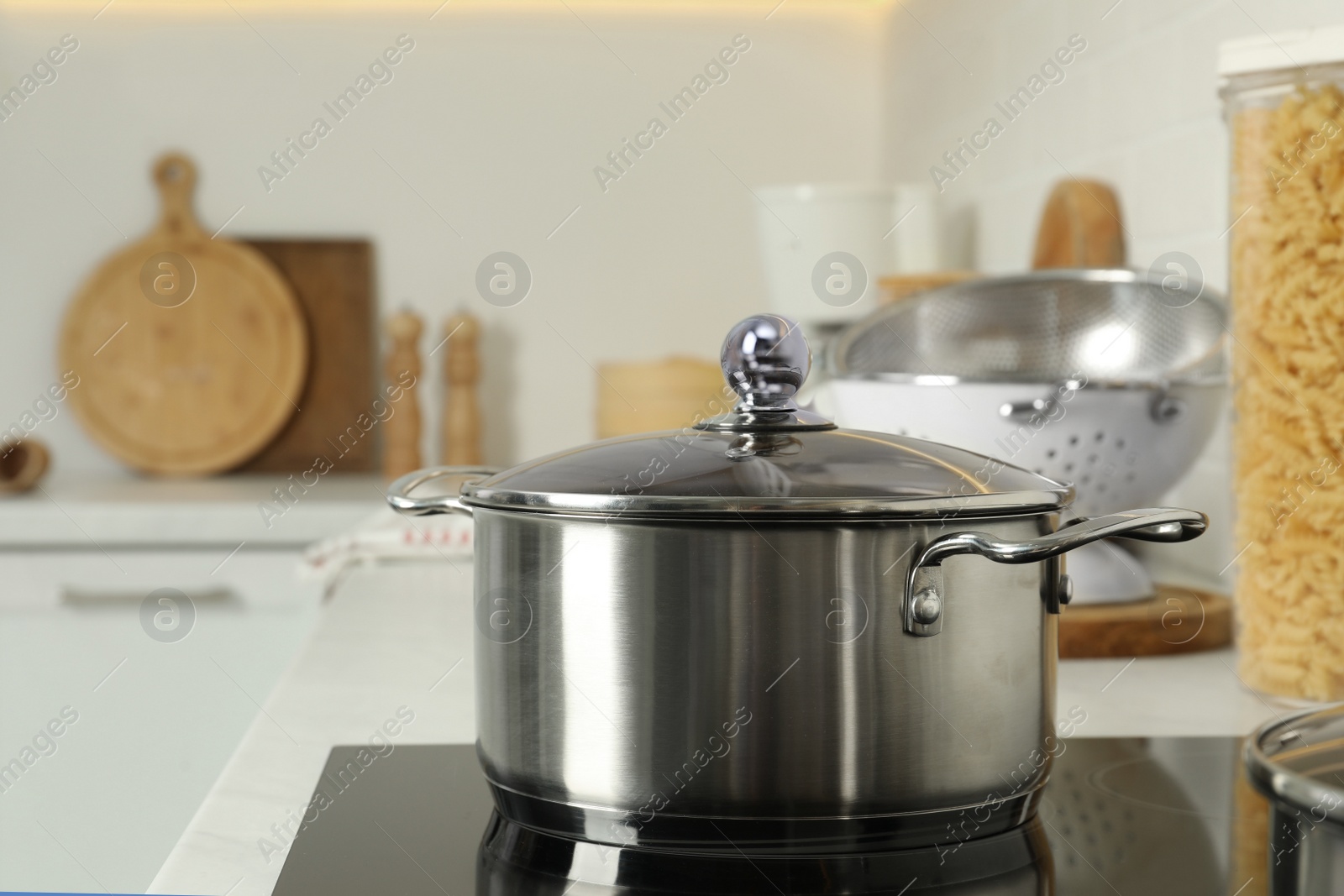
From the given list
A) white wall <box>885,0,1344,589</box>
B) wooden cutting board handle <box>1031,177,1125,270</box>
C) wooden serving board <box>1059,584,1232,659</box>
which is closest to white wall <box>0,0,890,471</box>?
white wall <box>885,0,1344,589</box>

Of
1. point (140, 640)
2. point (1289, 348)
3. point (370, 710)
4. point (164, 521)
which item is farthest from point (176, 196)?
point (1289, 348)

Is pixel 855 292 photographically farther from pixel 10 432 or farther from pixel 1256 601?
pixel 10 432

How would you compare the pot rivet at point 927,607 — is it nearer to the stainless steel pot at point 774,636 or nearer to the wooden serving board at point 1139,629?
the stainless steel pot at point 774,636

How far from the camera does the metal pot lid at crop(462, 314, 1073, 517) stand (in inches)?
16.0

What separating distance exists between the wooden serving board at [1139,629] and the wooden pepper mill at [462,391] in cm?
146

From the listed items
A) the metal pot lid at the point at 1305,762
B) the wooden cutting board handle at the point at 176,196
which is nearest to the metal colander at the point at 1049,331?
the metal pot lid at the point at 1305,762

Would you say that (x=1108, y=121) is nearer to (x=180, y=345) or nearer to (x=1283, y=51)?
(x=1283, y=51)

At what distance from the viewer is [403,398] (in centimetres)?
215

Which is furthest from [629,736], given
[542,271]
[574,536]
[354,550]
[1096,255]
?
[542,271]

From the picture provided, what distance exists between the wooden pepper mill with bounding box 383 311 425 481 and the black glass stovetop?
1.58 meters

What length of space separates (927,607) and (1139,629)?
0.46 m

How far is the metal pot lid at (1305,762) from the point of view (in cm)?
30

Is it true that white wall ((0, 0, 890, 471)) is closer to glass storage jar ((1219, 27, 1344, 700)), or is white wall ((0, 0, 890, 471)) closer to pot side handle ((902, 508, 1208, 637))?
glass storage jar ((1219, 27, 1344, 700))

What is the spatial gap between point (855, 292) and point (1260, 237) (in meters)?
1.26
